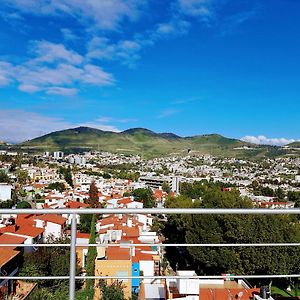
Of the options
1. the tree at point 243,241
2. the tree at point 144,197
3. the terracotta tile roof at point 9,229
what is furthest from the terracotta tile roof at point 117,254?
the tree at point 144,197

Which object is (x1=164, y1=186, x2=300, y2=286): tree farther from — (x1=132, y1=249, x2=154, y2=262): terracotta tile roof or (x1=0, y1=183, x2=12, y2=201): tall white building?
(x1=0, y1=183, x2=12, y2=201): tall white building

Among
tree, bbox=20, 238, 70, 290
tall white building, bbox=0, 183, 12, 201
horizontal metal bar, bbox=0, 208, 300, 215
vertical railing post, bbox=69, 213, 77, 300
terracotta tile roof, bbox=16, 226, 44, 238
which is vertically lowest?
terracotta tile roof, bbox=16, 226, 44, 238

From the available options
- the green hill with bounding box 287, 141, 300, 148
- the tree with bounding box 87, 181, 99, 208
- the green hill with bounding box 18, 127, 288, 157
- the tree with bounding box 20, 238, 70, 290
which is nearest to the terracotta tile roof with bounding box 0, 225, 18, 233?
the tree with bounding box 87, 181, 99, 208

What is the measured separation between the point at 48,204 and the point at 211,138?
114m

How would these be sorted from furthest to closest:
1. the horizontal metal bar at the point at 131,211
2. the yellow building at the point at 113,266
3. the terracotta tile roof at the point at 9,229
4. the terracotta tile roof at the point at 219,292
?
→ the terracotta tile roof at the point at 9,229 → the yellow building at the point at 113,266 → the terracotta tile roof at the point at 219,292 → the horizontal metal bar at the point at 131,211

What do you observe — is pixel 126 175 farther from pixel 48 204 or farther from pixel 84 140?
pixel 84 140

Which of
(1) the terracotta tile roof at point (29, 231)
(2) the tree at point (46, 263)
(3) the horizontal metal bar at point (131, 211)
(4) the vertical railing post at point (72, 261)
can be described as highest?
(3) the horizontal metal bar at point (131, 211)

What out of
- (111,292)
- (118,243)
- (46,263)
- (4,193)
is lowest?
(4,193)

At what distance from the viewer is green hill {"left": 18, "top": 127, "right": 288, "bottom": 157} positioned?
121756 mm

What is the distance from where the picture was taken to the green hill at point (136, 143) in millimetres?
121756

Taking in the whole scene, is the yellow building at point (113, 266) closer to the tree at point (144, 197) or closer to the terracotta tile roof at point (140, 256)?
the terracotta tile roof at point (140, 256)

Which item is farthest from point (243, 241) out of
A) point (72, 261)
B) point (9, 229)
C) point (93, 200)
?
point (93, 200)

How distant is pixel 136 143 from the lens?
146 meters

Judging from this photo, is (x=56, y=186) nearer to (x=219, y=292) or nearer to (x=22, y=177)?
(x=22, y=177)
